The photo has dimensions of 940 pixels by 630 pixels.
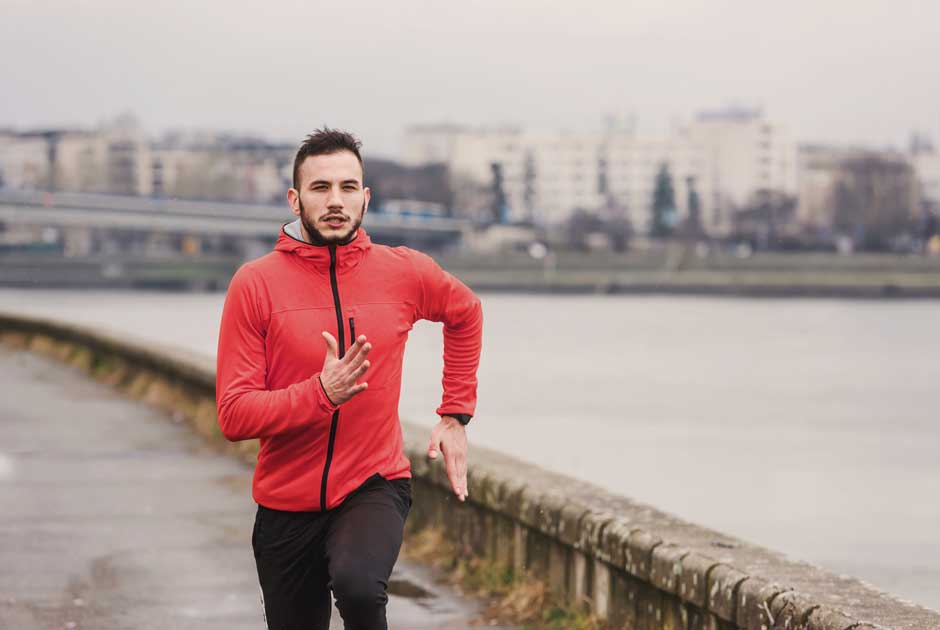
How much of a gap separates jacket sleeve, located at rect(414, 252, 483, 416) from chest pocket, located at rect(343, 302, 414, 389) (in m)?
0.18

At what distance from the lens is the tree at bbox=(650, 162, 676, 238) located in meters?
159

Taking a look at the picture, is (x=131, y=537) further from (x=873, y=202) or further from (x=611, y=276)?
(x=873, y=202)

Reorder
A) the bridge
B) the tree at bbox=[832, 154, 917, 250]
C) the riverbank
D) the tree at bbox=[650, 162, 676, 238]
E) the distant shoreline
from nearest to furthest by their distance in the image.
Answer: the bridge < the distant shoreline < the riverbank < the tree at bbox=[832, 154, 917, 250] < the tree at bbox=[650, 162, 676, 238]

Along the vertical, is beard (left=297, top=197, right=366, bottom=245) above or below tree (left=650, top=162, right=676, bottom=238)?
above

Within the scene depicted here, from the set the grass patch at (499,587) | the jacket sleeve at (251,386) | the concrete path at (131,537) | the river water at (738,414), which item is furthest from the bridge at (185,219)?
the jacket sleeve at (251,386)

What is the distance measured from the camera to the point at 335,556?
382 cm

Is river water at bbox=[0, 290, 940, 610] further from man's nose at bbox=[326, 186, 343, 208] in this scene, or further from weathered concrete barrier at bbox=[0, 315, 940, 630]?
man's nose at bbox=[326, 186, 343, 208]

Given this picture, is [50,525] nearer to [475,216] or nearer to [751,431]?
[751,431]

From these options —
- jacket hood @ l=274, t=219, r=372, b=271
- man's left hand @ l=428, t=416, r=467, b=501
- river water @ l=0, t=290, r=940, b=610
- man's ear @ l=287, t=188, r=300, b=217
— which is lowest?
river water @ l=0, t=290, r=940, b=610

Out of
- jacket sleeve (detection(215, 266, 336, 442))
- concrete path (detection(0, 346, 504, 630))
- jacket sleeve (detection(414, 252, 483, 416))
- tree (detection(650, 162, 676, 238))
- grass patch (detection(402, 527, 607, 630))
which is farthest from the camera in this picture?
tree (detection(650, 162, 676, 238))

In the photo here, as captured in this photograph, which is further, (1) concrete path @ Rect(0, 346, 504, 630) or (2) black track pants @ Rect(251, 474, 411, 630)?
(1) concrete path @ Rect(0, 346, 504, 630)

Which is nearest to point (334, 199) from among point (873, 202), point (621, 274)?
point (621, 274)

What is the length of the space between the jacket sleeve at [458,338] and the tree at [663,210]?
154865 mm

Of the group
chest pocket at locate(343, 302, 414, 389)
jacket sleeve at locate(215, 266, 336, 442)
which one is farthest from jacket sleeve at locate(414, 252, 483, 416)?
jacket sleeve at locate(215, 266, 336, 442)
